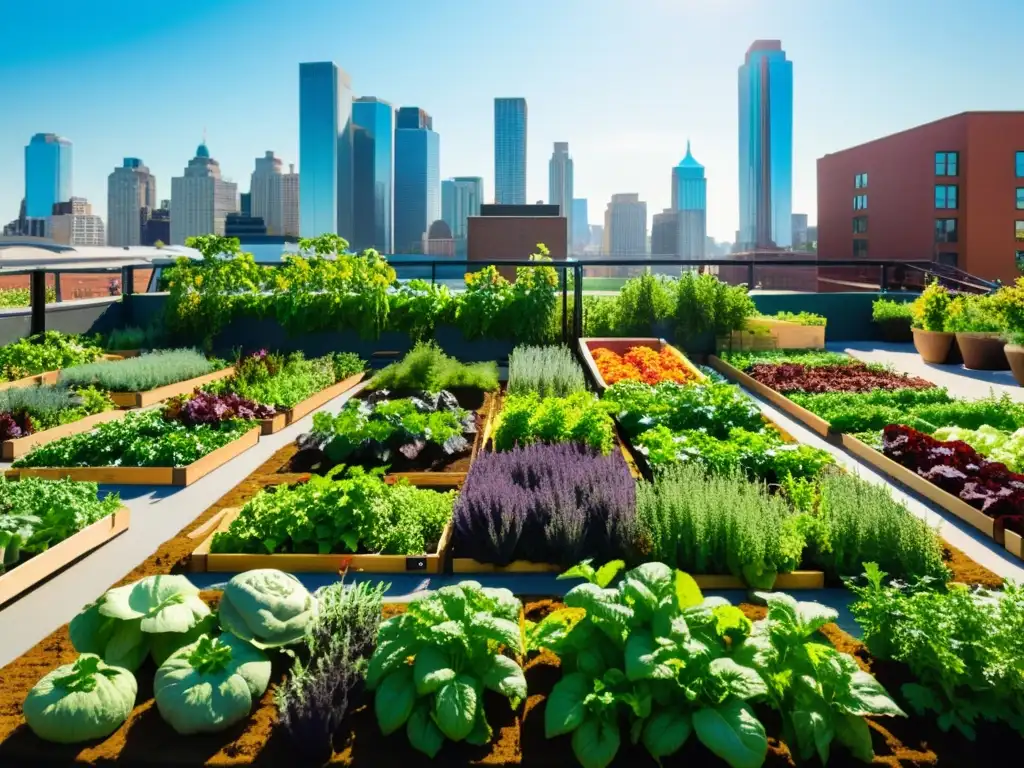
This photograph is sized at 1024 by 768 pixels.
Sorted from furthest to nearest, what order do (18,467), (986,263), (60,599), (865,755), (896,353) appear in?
(986,263)
(896,353)
(18,467)
(60,599)
(865,755)

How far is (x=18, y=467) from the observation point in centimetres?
510

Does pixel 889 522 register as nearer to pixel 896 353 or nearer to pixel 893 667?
pixel 893 667

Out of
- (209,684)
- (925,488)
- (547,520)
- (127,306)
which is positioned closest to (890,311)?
(925,488)

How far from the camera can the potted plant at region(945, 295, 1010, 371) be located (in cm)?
942

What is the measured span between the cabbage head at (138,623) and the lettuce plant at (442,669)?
0.58 m

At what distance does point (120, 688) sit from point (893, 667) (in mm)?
2160

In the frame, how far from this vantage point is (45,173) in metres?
182

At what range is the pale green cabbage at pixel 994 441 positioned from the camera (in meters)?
4.88

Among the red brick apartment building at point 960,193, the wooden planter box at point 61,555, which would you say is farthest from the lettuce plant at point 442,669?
the red brick apartment building at point 960,193

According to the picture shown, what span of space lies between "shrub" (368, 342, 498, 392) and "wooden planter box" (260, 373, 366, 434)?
0.47m

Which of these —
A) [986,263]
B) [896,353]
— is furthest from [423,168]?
[896,353]

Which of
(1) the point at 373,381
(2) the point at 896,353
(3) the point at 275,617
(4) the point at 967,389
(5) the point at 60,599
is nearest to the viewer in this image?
(3) the point at 275,617

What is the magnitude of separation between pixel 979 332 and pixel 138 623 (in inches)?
370

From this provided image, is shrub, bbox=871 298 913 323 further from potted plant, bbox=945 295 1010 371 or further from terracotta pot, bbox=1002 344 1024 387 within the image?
terracotta pot, bbox=1002 344 1024 387
